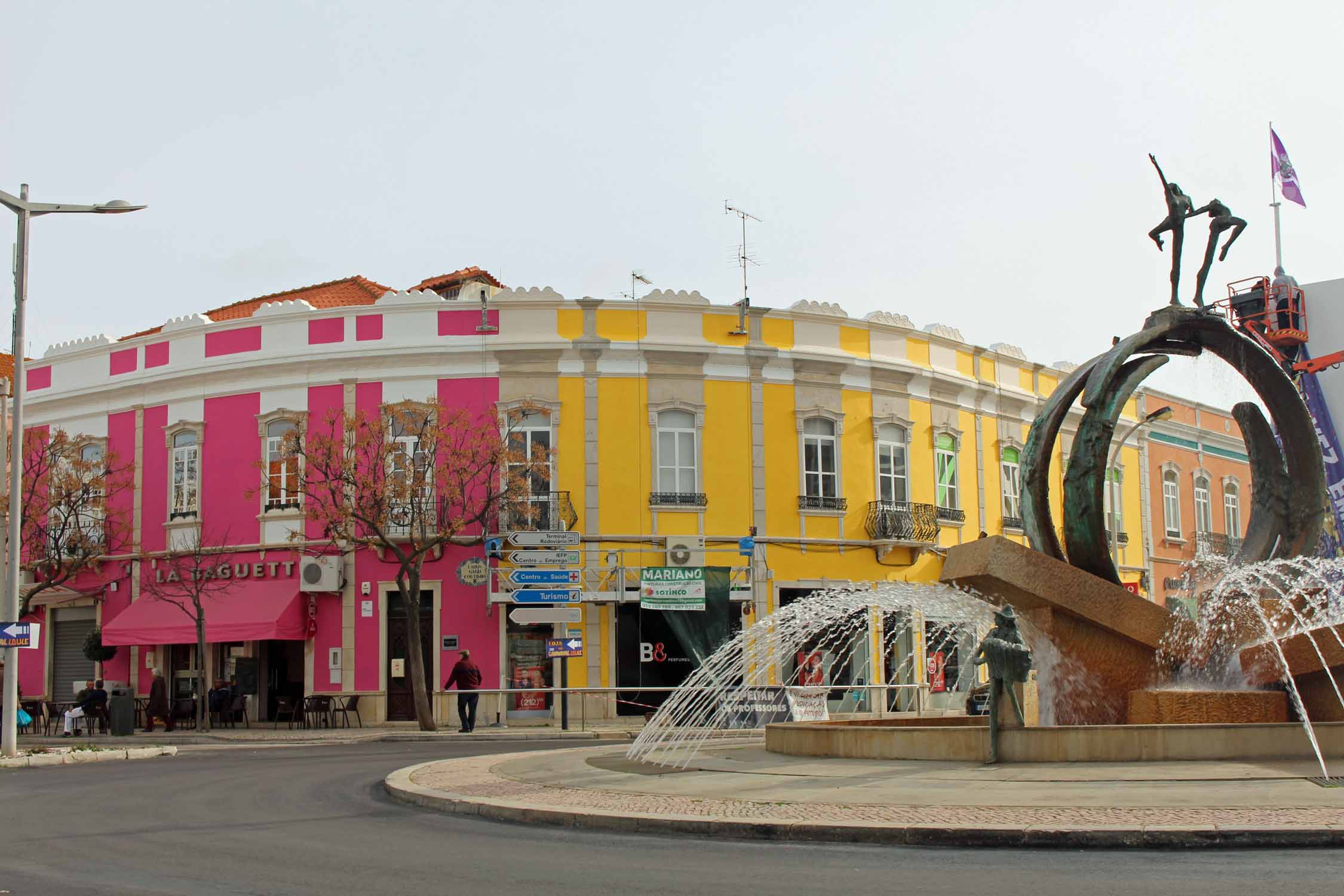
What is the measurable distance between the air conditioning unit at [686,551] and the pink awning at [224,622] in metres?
8.67

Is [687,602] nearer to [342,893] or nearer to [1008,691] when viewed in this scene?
[1008,691]

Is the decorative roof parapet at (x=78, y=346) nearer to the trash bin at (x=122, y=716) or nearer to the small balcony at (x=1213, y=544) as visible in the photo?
the trash bin at (x=122, y=716)

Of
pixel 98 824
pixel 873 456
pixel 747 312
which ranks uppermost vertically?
pixel 747 312

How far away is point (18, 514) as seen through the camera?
69.4ft

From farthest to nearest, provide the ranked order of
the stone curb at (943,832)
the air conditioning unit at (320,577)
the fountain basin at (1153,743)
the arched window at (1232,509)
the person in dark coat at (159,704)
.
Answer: the arched window at (1232,509), the air conditioning unit at (320,577), the person in dark coat at (159,704), the fountain basin at (1153,743), the stone curb at (943,832)

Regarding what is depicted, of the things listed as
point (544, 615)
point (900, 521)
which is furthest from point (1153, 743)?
point (900, 521)

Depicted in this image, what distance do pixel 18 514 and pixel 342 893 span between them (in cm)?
1500

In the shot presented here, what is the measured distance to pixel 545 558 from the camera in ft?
98.4

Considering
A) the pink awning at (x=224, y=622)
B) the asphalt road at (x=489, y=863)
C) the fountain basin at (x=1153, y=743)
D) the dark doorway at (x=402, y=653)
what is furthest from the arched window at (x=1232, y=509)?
the asphalt road at (x=489, y=863)

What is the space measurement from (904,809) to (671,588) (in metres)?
21.5

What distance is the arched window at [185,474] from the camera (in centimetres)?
3469

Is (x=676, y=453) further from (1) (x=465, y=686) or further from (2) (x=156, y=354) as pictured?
(2) (x=156, y=354)

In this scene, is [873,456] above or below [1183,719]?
above

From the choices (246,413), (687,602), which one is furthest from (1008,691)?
(246,413)
